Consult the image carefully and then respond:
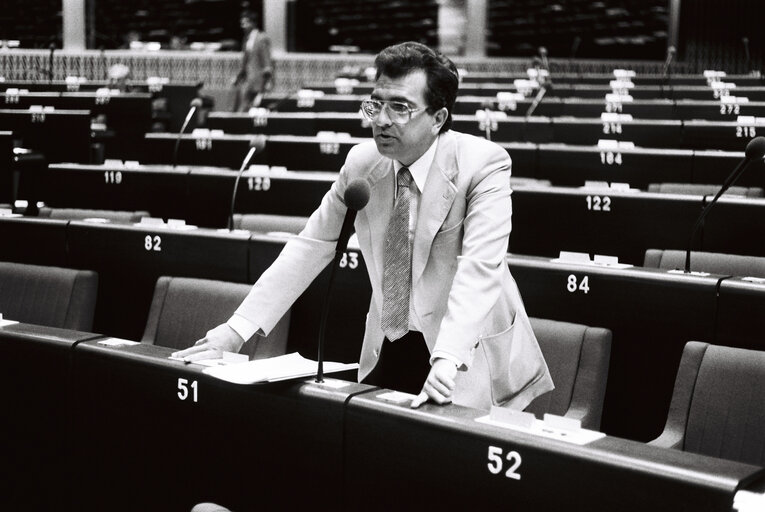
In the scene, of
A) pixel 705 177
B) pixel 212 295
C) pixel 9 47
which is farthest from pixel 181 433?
pixel 9 47

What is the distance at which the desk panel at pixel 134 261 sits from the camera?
3.46m

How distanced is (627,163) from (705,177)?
0.39 metres

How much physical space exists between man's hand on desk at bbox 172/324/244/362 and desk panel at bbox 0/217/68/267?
1856mm

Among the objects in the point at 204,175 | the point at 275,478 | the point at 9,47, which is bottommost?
the point at 275,478

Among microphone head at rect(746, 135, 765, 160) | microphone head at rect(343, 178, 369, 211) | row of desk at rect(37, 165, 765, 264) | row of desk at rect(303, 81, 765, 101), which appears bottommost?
row of desk at rect(37, 165, 765, 264)

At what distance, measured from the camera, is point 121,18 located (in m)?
13.1

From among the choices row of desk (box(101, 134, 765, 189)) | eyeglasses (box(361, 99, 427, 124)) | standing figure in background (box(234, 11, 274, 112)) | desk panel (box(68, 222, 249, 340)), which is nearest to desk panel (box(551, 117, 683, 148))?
row of desk (box(101, 134, 765, 189))

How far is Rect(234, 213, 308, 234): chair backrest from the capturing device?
13.0ft

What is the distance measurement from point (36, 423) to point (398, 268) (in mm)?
899

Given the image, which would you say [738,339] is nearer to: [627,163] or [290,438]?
[290,438]

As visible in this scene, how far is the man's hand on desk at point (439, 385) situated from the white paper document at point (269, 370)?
0.20 metres

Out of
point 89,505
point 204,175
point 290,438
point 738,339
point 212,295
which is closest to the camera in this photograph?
point 290,438

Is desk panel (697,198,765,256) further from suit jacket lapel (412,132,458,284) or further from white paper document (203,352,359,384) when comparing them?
white paper document (203,352,359,384)

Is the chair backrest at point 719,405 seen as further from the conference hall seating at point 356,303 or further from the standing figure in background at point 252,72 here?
the standing figure in background at point 252,72
